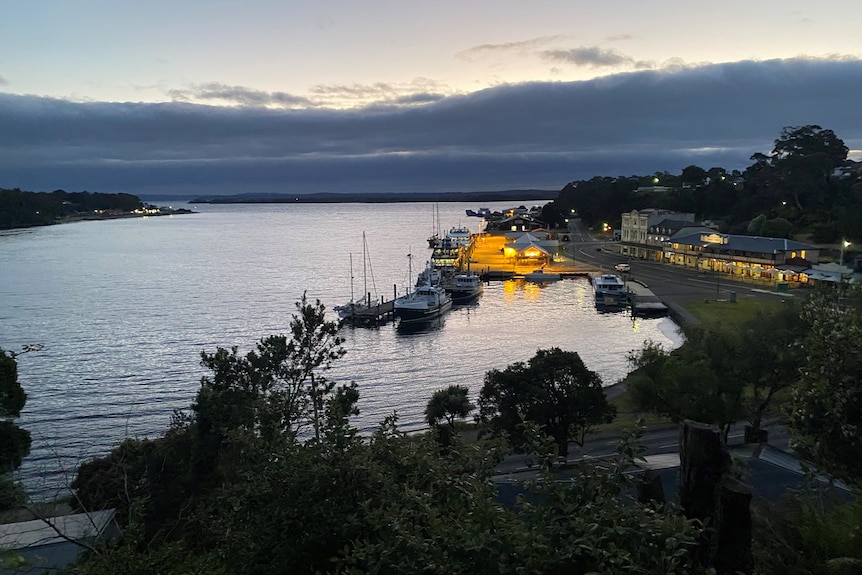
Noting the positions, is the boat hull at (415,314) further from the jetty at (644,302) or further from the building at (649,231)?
the building at (649,231)

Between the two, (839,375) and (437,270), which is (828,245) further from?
(839,375)

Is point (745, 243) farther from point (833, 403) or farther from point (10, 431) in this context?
point (10, 431)

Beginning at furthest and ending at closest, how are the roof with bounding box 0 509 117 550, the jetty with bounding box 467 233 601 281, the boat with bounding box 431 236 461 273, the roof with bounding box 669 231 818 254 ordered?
1. the boat with bounding box 431 236 461 273
2. the jetty with bounding box 467 233 601 281
3. the roof with bounding box 669 231 818 254
4. the roof with bounding box 0 509 117 550

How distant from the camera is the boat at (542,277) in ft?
157

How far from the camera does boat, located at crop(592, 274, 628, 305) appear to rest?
3772cm

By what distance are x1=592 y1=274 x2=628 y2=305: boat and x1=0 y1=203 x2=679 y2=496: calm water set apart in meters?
1.18

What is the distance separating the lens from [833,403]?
5184 millimetres

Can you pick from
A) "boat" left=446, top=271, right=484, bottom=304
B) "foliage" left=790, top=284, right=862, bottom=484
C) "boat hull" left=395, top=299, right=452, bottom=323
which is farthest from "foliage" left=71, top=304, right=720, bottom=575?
"boat" left=446, top=271, right=484, bottom=304

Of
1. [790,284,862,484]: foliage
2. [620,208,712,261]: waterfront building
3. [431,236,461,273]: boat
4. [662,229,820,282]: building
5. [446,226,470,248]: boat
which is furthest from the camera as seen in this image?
[446,226,470,248]: boat

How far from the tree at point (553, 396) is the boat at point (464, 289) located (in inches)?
1100

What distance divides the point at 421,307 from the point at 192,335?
41.0 ft

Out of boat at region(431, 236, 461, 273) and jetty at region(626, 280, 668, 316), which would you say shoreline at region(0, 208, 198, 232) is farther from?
jetty at region(626, 280, 668, 316)

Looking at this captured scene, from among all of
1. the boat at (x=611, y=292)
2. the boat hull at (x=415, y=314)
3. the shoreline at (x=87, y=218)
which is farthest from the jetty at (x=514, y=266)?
the shoreline at (x=87, y=218)

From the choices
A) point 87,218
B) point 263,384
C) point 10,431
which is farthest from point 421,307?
point 87,218
